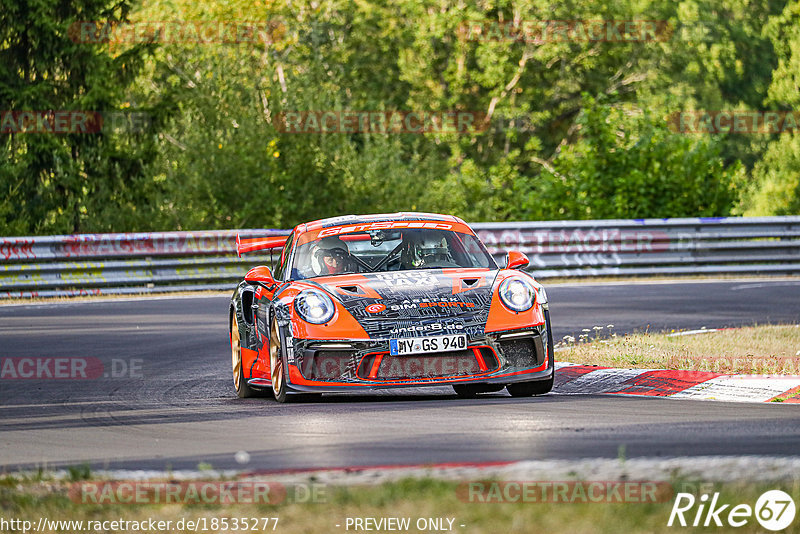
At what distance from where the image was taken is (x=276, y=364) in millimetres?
9805

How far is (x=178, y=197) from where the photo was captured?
29547mm

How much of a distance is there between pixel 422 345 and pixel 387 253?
1.54 metres

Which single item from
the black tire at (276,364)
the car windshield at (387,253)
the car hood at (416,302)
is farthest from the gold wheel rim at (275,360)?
the car windshield at (387,253)

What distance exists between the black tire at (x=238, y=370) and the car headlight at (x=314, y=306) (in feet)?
4.16

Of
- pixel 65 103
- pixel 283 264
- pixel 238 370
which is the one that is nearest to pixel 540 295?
pixel 283 264

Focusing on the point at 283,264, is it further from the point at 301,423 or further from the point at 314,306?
the point at 301,423

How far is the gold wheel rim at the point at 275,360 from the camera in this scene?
9703mm

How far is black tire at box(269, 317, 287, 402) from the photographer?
9648mm

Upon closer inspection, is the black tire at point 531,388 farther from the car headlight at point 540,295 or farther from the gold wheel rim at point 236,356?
the gold wheel rim at point 236,356

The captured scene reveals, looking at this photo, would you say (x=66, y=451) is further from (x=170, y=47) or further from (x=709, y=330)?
(x=170, y=47)

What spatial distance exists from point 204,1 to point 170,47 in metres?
4.57

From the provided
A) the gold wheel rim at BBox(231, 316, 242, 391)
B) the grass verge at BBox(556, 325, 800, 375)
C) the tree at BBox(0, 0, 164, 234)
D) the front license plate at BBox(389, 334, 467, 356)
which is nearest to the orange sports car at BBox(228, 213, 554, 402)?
the front license plate at BBox(389, 334, 467, 356)

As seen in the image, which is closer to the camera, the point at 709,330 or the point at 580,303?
the point at 709,330

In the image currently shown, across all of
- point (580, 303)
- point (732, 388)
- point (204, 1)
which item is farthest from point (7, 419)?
→ point (204, 1)
